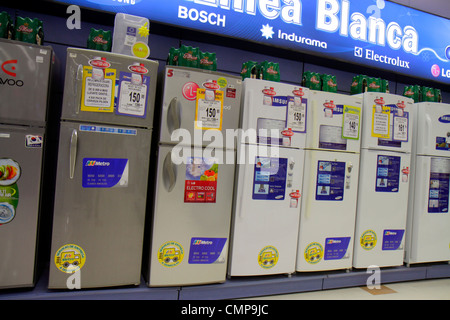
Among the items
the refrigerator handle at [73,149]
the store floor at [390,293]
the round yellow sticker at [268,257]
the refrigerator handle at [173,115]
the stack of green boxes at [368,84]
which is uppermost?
the stack of green boxes at [368,84]

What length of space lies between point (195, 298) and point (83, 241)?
927 millimetres

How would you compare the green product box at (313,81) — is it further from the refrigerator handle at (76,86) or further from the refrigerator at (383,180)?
the refrigerator handle at (76,86)

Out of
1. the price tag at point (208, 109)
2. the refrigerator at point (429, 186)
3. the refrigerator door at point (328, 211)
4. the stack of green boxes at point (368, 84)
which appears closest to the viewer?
the price tag at point (208, 109)

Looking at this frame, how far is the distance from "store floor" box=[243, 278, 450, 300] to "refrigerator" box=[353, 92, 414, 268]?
22cm

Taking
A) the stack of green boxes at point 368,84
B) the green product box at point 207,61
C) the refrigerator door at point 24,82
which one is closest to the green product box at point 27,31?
the refrigerator door at point 24,82

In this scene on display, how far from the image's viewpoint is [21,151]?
6.47 feet

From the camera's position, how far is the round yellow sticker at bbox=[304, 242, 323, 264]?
2.70 metres

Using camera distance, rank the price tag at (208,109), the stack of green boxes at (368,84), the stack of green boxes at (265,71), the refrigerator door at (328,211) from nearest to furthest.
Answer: the price tag at (208,109), the refrigerator door at (328,211), the stack of green boxes at (265,71), the stack of green boxes at (368,84)

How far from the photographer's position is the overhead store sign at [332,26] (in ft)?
9.70

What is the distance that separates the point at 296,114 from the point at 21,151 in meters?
2.07

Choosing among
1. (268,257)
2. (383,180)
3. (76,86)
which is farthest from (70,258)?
(383,180)

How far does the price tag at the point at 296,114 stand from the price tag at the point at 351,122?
45 cm
